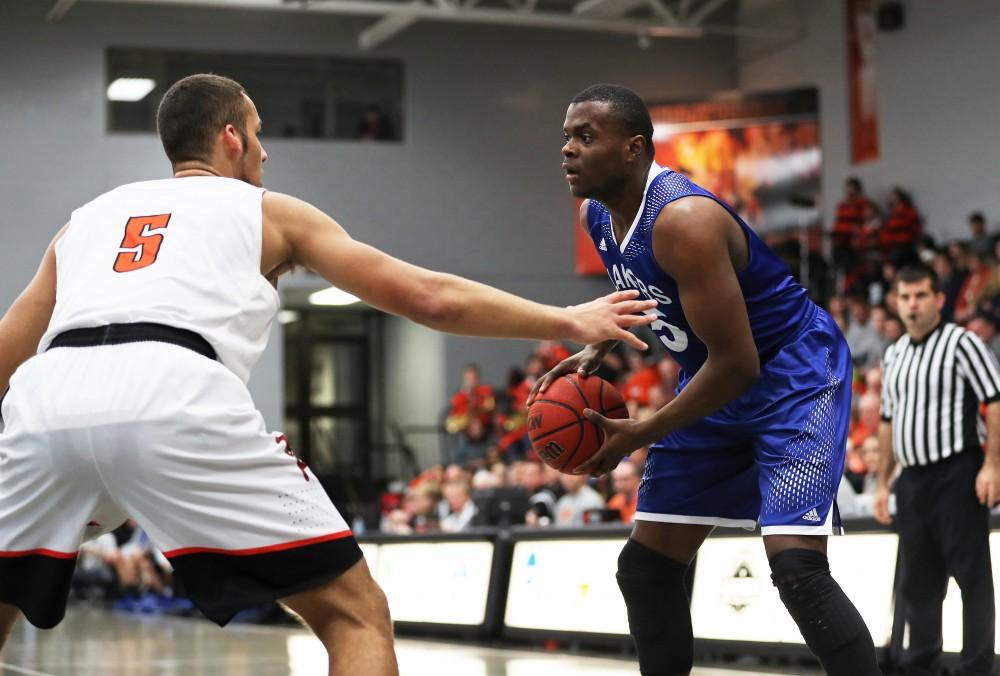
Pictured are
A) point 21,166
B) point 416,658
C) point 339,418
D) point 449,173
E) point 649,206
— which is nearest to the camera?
point 649,206

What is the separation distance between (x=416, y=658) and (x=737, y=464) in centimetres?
484

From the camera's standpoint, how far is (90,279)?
320 cm

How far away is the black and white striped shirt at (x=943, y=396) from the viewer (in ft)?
22.1

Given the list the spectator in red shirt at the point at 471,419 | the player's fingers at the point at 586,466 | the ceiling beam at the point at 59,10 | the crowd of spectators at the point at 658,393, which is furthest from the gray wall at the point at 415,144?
the player's fingers at the point at 586,466

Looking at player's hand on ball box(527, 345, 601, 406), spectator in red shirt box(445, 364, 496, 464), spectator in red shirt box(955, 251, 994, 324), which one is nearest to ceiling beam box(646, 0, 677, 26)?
spectator in red shirt box(445, 364, 496, 464)

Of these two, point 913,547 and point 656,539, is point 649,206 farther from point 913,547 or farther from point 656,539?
point 913,547

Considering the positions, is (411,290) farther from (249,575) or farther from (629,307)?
A: (249,575)

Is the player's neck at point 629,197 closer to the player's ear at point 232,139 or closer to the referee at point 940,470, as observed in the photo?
the player's ear at point 232,139

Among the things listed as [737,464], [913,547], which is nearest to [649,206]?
[737,464]

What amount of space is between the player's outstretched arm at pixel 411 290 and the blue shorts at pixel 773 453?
1.05 meters

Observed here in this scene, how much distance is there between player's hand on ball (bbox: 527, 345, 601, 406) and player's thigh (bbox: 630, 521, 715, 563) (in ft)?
1.67

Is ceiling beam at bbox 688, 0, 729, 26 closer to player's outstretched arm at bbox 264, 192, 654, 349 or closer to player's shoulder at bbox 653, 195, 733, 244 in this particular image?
player's shoulder at bbox 653, 195, 733, 244

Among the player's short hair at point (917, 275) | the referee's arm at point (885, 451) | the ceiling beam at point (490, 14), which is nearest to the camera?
the player's short hair at point (917, 275)

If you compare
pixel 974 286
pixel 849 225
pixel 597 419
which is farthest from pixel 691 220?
pixel 849 225
